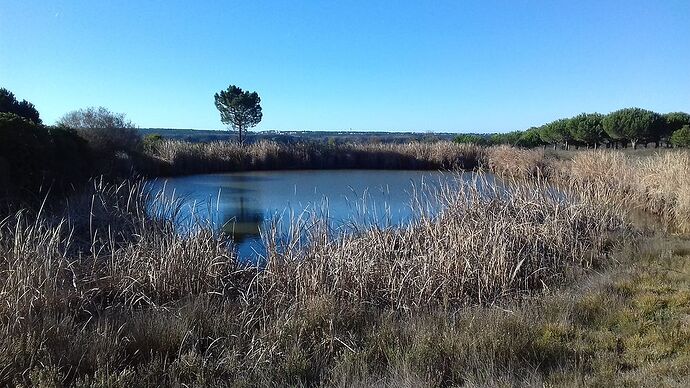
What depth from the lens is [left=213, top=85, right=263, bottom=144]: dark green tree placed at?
39.3 metres

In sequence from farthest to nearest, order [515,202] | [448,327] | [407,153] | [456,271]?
[407,153]
[515,202]
[456,271]
[448,327]

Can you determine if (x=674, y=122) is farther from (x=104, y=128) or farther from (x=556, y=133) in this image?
(x=104, y=128)

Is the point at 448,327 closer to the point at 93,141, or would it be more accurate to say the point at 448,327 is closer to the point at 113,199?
the point at 113,199

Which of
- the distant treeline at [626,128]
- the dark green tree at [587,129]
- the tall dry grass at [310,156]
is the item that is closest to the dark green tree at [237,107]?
the tall dry grass at [310,156]

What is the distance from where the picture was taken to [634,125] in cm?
3244

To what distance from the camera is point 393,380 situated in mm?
3594

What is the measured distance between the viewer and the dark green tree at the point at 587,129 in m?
36.3

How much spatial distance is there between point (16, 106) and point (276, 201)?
31.1 ft

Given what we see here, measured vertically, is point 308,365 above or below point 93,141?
below

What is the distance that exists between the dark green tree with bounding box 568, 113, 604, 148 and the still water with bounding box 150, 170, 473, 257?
21.6 meters

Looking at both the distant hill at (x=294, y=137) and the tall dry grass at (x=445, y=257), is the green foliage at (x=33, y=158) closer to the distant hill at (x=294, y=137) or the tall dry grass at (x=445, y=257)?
the tall dry grass at (x=445, y=257)

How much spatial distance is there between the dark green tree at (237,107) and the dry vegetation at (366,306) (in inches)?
1247

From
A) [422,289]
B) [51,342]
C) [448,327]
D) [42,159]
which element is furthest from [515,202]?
[42,159]

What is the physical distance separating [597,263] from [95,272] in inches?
246
